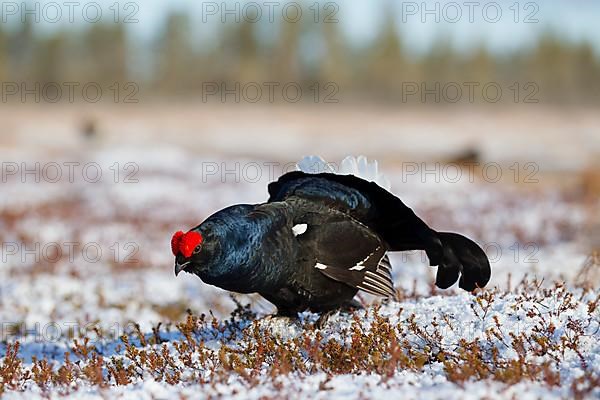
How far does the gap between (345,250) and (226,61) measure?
66.8 meters

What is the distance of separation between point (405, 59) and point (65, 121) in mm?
38855

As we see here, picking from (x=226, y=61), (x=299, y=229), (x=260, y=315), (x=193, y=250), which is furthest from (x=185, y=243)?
(x=226, y=61)

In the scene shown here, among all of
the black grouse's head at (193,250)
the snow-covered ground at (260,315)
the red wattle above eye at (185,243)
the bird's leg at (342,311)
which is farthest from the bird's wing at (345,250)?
the red wattle above eye at (185,243)

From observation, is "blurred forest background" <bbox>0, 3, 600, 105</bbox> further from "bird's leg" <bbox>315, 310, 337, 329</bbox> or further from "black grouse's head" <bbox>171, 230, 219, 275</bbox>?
"black grouse's head" <bbox>171, 230, 219, 275</bbox>

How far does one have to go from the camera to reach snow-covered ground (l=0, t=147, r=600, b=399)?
12.4ft

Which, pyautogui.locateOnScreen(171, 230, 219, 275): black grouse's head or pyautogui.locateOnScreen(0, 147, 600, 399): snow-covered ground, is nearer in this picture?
pyautogui.locateOnScreen(0, 147, 600, 399): snow-covered ground

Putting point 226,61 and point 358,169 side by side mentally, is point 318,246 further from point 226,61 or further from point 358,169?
point 226,61

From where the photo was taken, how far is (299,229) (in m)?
4.78

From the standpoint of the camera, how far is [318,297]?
15.9ft

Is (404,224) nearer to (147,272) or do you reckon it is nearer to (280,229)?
(280,229)

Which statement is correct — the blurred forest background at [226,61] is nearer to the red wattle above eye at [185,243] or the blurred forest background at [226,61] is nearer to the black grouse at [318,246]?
the black grouse at [318,246]

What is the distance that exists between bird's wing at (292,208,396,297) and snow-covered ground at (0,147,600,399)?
0.22 metres

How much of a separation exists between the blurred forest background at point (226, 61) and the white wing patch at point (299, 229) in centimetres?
5871

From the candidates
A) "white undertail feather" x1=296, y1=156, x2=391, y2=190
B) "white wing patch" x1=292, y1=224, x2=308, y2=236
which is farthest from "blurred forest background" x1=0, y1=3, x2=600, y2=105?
"white wing patch" x1=292, y1=224, x2=308, y2=236
